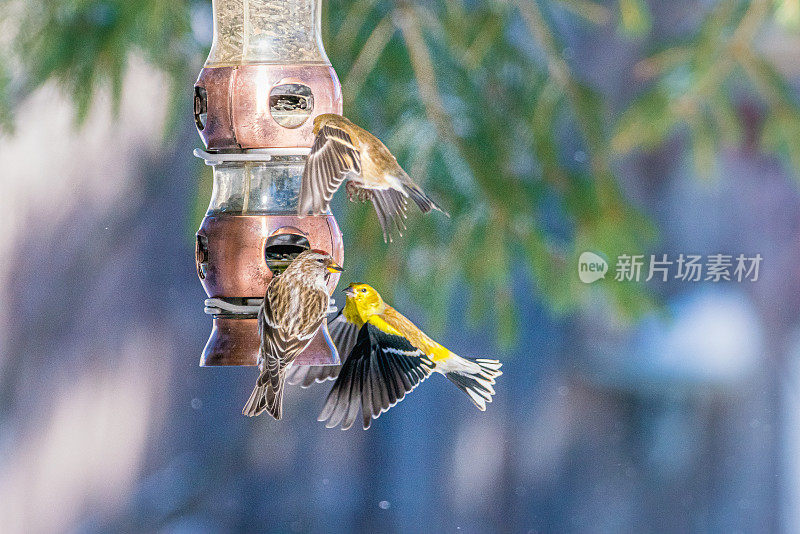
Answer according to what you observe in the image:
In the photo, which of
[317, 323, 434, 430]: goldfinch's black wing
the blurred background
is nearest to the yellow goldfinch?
[317, 323, 434, 430]: goldfinch's black wing

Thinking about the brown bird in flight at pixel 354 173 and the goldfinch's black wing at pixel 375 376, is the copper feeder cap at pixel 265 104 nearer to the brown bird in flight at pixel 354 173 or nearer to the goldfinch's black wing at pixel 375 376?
the brown bird in flight at pixel 354 173

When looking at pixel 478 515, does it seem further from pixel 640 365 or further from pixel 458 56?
pixel 458 56

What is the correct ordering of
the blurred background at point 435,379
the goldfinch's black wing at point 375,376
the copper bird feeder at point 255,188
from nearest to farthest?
the goldfinch's black wing at point 375,376
the copper bird feeder at point 255,188
the blurred background at point 435,379

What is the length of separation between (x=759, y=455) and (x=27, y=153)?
2825 mm

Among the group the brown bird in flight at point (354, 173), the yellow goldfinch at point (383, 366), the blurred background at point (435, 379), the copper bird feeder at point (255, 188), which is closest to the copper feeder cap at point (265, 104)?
the copper bird feeder at point (255, 188)

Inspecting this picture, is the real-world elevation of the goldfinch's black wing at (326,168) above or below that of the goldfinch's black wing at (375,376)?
above

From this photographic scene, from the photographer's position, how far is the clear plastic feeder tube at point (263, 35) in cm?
129

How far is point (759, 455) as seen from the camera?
3670 millimetres

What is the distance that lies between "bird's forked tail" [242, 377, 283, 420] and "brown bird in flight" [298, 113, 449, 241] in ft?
0.59

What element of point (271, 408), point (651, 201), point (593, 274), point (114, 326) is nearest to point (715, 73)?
point (593, 274)

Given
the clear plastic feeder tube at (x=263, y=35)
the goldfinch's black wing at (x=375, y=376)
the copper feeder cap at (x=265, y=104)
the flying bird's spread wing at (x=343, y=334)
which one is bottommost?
the goldfinch's black wing at (x=375, y=376)

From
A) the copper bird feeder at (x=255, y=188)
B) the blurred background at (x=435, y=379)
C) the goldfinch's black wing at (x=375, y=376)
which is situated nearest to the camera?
the goldfinch's black wing at (x=375, y=376)

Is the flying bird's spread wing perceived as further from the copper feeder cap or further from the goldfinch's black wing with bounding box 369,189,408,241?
the copper feeder cap

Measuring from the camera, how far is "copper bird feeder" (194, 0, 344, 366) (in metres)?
1.20
